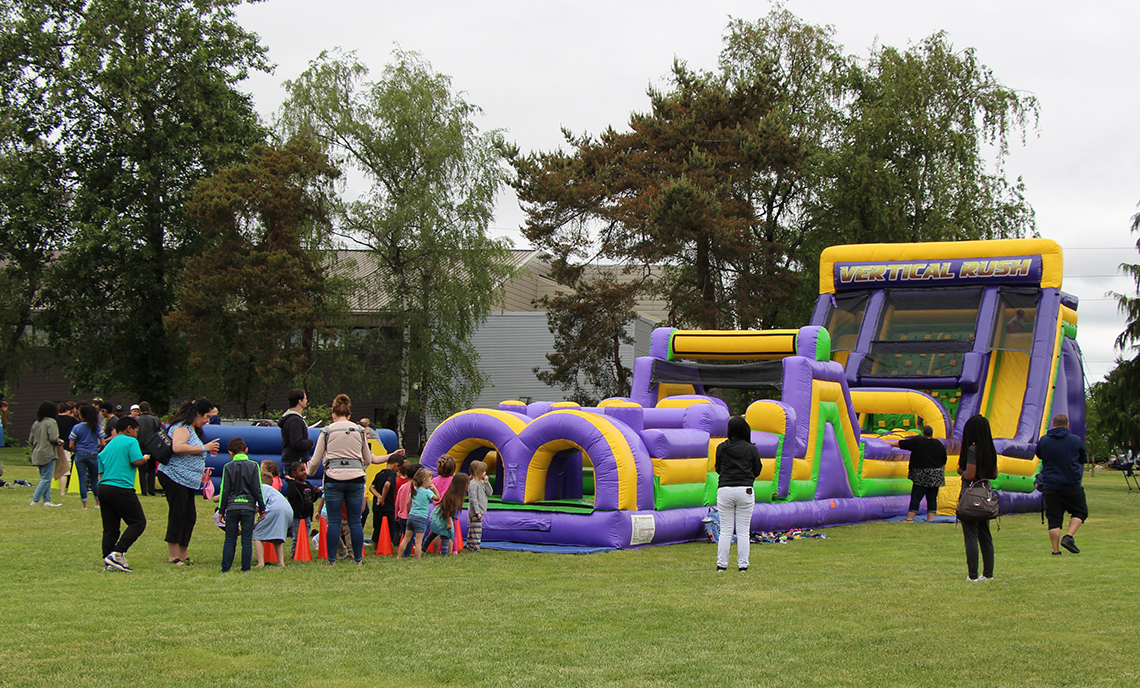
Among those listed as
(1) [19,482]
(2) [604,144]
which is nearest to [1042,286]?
(2) [604,144]

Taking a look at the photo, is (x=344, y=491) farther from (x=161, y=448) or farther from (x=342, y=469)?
(x=161, y=448)

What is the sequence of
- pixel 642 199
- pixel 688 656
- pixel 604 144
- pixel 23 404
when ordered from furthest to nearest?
1. pixel 23 404
2. pixel 604 144
3. pixel 642 199
4. pixel 688 656

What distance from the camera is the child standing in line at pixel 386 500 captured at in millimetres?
10734

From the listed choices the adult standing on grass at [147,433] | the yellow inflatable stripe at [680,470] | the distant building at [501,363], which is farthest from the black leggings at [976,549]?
the distant building at [501,363]

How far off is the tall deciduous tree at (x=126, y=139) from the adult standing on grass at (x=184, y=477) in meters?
20.8

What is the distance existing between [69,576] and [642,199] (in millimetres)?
19618

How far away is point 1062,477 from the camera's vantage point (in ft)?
35.2

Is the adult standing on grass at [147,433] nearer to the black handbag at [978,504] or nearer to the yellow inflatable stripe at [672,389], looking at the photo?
the yellow inflatable stripe at [672,389]

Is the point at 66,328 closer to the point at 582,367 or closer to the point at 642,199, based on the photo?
the point at 582,367

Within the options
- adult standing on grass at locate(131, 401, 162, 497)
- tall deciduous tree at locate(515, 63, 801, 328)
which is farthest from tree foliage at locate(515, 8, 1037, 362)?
adult standing on grass at locate(131, 401, 162, 497)

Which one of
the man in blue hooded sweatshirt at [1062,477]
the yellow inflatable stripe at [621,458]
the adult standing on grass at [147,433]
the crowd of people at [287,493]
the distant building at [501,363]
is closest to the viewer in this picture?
the crowd of people at [287,493]

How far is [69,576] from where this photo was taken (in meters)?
8.48

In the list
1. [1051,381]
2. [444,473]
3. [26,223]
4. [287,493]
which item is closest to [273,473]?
[287,493]

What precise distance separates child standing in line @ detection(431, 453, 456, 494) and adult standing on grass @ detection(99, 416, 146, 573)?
303cm
